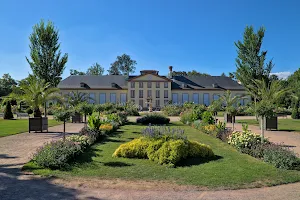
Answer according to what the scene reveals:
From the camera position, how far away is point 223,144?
34.0 feet

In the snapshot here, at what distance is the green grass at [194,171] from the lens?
5629mm

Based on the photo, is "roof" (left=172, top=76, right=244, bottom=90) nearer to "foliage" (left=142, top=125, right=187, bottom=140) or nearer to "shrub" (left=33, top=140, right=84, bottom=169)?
"foliage" (left=142, top=125, right=187, bottom=140)

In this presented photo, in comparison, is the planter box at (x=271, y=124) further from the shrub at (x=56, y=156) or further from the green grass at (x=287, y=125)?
the shrub at (x=56, y=156)

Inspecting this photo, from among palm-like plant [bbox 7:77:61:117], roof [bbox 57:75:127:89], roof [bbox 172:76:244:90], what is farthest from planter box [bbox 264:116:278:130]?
roof [bbox 57:75:127:89]

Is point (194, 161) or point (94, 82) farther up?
point (94, 82)

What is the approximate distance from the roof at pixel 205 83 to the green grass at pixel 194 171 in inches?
1760

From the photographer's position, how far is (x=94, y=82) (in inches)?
2034

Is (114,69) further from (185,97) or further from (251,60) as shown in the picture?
(251,60)

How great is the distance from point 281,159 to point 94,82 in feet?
156

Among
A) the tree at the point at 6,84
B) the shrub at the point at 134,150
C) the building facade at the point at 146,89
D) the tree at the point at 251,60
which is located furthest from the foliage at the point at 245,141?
the tree at the point at 6,84

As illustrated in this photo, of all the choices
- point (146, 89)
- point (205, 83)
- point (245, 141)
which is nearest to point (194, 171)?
point (245, 141)

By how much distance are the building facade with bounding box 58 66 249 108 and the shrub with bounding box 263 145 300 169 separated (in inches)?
1691

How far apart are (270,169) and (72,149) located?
17.6ft

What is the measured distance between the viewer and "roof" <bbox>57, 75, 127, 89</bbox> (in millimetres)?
50531
